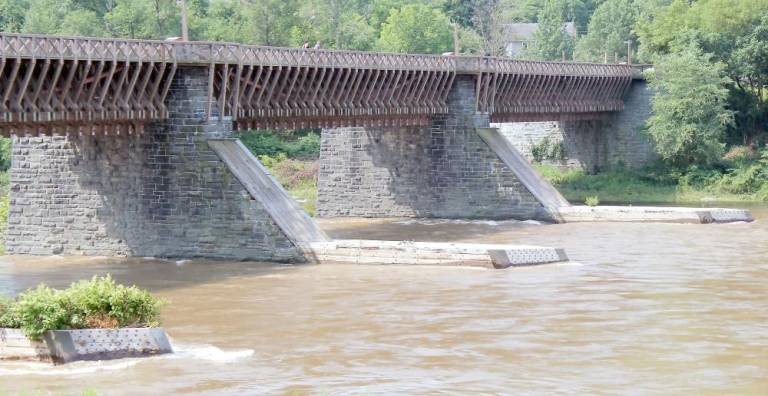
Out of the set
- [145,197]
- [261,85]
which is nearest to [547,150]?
[261,85]

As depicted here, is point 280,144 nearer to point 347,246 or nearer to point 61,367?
point 347,246

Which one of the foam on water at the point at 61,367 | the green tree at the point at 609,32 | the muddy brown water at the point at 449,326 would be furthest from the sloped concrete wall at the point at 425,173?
the green tree at the point at 609,32

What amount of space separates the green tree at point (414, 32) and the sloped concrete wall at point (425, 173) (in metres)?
44.9

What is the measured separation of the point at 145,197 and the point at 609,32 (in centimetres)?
8148

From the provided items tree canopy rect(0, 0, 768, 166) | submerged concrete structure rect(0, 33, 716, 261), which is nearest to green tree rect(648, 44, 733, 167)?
tree canopy rect(0, 0, 768, 166)

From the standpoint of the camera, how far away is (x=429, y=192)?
58531mm

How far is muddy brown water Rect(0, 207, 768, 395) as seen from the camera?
82.2 ft

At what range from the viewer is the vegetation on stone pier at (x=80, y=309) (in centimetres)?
2591

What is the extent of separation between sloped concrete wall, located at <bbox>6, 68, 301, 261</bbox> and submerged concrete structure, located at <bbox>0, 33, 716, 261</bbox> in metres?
0.04

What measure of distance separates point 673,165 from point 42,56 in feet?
136

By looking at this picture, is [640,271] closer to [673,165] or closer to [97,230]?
[97,230]

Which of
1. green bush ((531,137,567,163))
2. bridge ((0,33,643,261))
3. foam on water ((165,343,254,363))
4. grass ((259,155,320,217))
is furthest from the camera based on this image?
green bush ((531,137,567,163))

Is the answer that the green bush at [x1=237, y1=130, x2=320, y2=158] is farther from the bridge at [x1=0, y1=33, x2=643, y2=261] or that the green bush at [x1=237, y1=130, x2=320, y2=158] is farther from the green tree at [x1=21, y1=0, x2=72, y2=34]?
the green tree at [x1=21, y1=0, x2=72, y2=34]

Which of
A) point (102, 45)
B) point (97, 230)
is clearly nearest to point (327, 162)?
point (97, 230)
